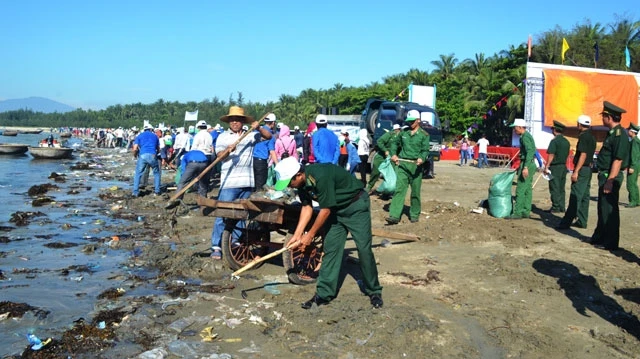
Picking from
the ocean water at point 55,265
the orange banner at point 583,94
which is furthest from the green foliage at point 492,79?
the ocean water at point 55,265

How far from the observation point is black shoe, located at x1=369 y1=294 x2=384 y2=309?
5218 mm

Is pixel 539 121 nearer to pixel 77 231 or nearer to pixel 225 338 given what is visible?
pixel 77 231

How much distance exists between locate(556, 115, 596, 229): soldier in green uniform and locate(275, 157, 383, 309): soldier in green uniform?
4.75 m

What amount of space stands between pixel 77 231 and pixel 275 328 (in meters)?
6.09

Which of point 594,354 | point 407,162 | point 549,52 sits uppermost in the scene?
point 549,52

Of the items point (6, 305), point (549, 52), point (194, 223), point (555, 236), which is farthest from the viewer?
point (549, 52)

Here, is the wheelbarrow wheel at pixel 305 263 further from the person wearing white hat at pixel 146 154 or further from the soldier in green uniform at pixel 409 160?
the person wearing white hat at pixel 146 154

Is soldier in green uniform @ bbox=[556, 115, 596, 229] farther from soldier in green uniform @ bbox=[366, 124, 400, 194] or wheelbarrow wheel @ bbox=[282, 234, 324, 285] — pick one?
wheelbarrow wheel @ bbox=[282, 234, 324, 285]

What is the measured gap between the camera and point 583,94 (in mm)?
23281

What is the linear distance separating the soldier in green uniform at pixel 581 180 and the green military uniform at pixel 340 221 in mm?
4736

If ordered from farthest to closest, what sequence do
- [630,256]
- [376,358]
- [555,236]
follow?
[555,236], [630,256], [376,358]

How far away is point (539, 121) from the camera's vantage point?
23234 mm

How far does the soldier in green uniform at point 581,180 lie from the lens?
8461 millimetres

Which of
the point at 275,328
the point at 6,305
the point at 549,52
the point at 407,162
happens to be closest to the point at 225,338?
the point at 275,328
